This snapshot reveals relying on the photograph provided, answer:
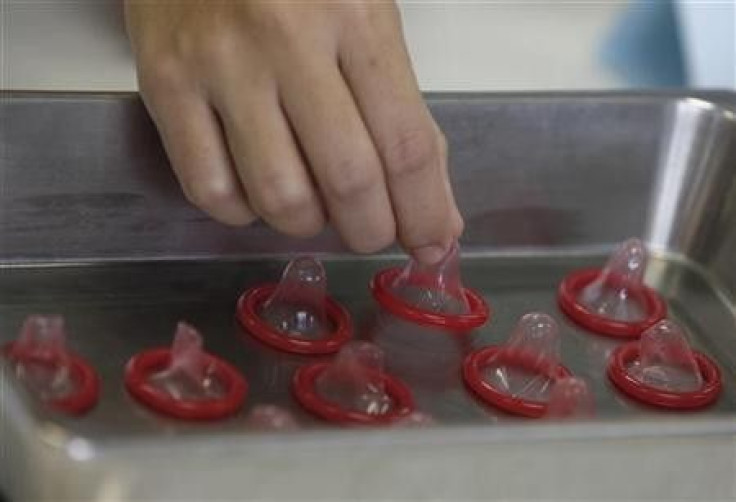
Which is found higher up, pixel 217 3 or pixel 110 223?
pixel 217 3

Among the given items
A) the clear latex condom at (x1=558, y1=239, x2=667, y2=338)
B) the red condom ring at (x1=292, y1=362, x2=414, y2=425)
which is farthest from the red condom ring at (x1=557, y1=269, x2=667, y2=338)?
the red condom ring at (x1=292, y1=362, x2=414, y2=425)

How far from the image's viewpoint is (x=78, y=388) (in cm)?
46

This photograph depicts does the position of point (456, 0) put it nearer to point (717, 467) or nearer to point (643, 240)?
point (643, 240)

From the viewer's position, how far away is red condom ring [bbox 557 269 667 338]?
58 cm

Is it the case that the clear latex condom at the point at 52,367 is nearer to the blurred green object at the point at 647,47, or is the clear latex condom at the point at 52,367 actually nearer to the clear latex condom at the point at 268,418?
the clear latex condom at the point at 268,418

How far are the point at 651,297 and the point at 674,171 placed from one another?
0.07 meters

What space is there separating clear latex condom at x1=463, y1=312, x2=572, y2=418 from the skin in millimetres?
66

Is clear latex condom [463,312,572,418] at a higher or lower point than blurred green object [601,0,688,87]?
lower

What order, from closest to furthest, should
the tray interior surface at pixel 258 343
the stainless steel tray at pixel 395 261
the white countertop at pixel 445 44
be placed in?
the stainless steel tray at pixel 395 261 → the tray interior surface at pixel 258 343 → the white countertop at pixel 445 44

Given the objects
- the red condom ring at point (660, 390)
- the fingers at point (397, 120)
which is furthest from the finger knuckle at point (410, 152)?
the red condom ring at point (660, 390)

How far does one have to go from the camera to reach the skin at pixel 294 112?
18.1 inches

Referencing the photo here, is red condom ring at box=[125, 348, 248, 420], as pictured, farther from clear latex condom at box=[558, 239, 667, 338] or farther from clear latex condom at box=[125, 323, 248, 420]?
clear latex condom at box=[558, 239, 667, 338]

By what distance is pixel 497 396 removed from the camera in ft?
1.66

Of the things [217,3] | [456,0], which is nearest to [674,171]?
[456,0]
